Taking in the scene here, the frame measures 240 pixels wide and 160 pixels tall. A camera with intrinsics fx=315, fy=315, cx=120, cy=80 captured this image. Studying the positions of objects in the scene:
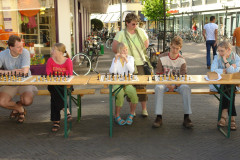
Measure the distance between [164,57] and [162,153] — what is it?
1.76m

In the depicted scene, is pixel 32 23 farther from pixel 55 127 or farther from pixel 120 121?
pixel 120 121

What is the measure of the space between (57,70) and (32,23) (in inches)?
226

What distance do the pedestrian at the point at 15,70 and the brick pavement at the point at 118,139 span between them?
1.21 feet

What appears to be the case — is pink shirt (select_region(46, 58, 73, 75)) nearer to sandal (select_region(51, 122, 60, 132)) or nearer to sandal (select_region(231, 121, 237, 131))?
sandal (select_region(51, 122, 60, 132))

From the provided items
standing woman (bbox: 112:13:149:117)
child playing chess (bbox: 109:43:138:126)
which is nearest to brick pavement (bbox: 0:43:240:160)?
child playing chess (bbox: 109:43:138:126)

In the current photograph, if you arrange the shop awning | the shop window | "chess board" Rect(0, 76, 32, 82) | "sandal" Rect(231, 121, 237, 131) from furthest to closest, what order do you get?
the shop awning < the shop window < "sandal" Rect(231, 121, 237, 131) < "chess board" Rect(0, 76, 32, 82)

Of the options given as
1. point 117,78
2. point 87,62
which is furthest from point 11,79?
point 87,62

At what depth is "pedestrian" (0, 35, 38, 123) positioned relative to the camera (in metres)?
4.90

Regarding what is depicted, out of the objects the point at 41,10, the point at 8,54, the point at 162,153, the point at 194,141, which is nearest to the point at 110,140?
the point at 162,153

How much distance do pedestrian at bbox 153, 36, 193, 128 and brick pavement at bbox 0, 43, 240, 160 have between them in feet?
0.60

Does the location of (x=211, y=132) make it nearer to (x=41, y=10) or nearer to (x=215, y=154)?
(x=215, y=154)

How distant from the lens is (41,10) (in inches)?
397

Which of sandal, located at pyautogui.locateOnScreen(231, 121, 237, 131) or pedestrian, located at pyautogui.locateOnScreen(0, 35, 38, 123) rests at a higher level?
pedestrian, located at pyautogui.locateOnScreen(0, 35, 38, 123)

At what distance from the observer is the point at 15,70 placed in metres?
4.97
